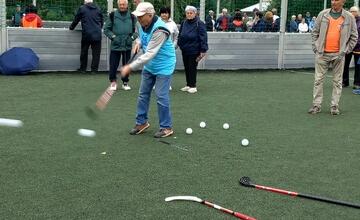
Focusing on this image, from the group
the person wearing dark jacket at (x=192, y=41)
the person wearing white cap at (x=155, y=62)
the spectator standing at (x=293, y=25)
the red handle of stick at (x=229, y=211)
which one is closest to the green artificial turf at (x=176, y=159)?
the red handle of stick at (x=229, y=211)

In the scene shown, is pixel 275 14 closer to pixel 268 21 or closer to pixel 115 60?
pixel 268 21

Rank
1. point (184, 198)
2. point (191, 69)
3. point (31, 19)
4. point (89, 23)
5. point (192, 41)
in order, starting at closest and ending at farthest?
1. point (184, 198)
2. point (192, 41)
3. point (191, 69)
4. point (89, 23)
5. point (31, 19)

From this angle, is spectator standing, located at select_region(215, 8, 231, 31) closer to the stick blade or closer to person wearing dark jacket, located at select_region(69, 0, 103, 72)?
person wearing dark jacket, located at select_region(69, 0, 103, 72)

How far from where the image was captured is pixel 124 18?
11461mm

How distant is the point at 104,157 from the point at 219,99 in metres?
4.74

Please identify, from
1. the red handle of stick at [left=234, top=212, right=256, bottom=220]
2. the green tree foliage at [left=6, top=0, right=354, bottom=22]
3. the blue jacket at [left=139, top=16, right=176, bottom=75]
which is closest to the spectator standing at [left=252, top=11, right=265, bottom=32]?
the green tree foliage at [left=6, top=0, right=354, bottom=22]

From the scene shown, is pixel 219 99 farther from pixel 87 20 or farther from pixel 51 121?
pixel 87 20

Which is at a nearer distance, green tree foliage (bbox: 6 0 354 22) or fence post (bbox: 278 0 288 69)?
green tree foliage (bbox: 6 0 354 22)

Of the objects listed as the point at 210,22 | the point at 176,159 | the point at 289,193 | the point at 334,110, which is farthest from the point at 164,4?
the point at 289,193

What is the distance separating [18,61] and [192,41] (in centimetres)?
450

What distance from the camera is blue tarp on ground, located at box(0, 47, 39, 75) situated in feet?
42.6

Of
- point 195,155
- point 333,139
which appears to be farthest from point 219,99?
point 195,155

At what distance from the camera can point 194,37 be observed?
36.9 ft

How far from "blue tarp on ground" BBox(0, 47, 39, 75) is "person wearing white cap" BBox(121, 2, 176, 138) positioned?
6445mm
